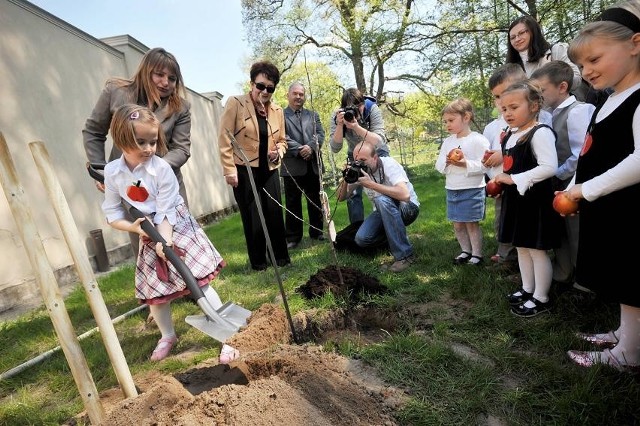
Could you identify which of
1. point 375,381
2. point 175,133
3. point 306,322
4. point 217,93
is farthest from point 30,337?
point 217,93

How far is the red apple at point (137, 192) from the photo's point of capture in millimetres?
2381

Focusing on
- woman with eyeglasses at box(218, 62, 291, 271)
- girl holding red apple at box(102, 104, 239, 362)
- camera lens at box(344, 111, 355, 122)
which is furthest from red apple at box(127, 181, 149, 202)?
camera lens at box(344, 111, 355, 122)

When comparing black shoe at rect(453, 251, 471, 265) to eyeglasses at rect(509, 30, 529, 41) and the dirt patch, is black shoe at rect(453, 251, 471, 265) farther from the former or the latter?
eyeglasses at rect(509, 30, 529, 41)

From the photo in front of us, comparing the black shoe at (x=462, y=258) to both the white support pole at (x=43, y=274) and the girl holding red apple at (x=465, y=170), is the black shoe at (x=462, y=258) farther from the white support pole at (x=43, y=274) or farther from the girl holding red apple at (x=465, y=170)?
the white support pole at (x=43, y=274)

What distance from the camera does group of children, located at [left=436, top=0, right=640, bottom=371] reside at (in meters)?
1.70

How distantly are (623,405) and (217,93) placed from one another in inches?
521

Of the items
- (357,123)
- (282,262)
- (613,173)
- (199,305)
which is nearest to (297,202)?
(282,262)

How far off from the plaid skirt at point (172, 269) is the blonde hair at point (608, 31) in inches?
96.6

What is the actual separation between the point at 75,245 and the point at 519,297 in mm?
2725

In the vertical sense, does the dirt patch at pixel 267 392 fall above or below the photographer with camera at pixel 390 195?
below

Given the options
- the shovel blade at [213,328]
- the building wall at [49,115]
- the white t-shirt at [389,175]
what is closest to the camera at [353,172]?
the white t-shirt at [389,175]

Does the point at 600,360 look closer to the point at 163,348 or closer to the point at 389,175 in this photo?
the point at 389,175

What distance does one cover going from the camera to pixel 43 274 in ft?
4.96

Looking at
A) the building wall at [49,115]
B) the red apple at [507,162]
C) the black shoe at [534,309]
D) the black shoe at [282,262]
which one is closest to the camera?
the black shoe at [534,309]
